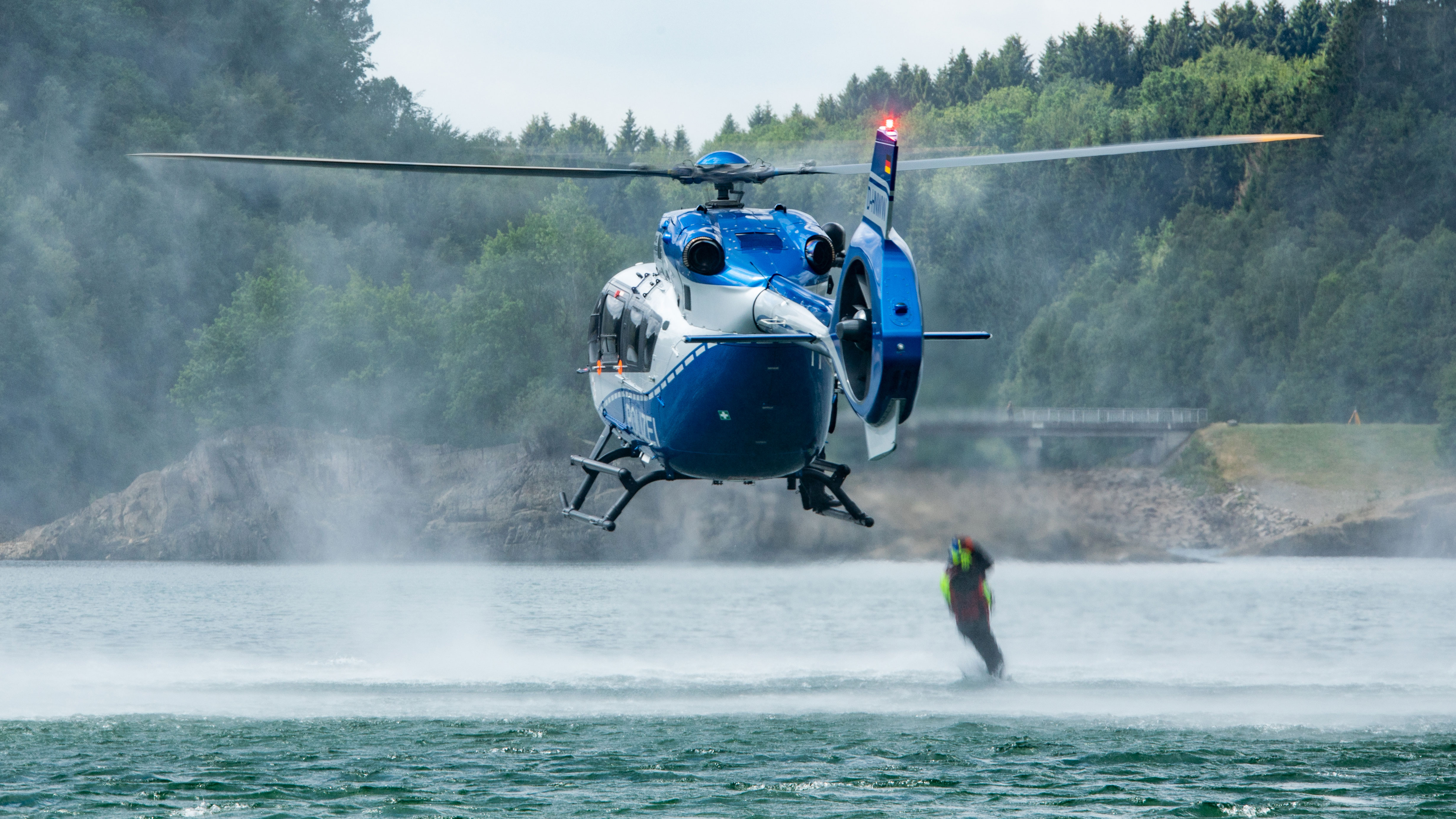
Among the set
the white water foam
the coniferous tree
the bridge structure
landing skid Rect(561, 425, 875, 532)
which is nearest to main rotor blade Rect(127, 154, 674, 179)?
landing skid Rect(561, 425, 875, 532)

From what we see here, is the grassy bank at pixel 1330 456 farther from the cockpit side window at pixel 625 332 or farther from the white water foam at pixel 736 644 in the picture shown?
the cockpit side window at pixel 625 332

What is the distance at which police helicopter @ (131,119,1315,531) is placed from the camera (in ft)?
61.0

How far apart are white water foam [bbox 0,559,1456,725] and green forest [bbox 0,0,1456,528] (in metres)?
18.1

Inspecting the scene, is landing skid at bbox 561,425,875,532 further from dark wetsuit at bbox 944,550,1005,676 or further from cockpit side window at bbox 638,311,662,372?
A: dark wetsuit at bbox 944,550,1005,676

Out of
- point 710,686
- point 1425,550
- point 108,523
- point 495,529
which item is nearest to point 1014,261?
point 1425,550

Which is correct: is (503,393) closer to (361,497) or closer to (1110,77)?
(361,497)

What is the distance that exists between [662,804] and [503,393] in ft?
225

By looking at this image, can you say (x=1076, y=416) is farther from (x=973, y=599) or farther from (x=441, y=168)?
(x=441, y=168)

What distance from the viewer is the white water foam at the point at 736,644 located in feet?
94.6

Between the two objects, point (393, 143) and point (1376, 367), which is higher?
point (393, 143)

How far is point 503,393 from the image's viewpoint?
8806cm

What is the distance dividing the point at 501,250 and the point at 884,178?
256 ft

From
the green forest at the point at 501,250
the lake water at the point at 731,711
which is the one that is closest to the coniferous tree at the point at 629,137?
the green forest at the point at 501,250

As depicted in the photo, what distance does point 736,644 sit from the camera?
41250mm
